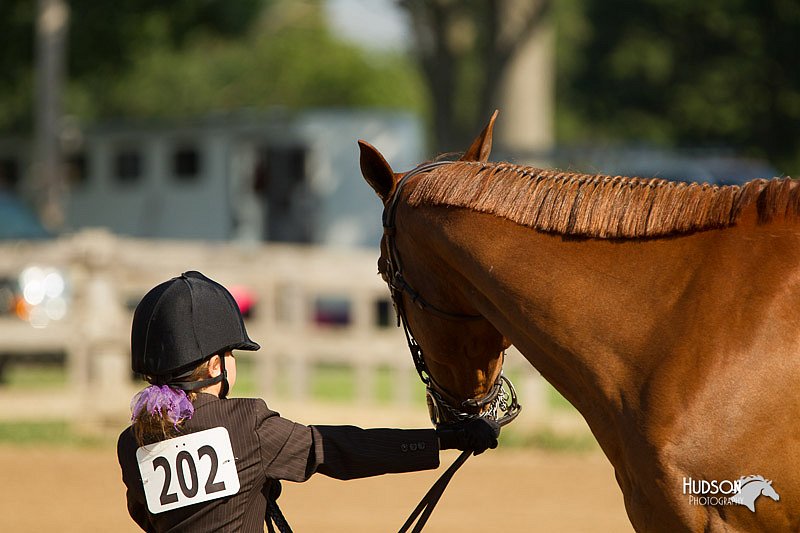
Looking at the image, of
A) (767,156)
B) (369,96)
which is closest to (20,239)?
(767,156)

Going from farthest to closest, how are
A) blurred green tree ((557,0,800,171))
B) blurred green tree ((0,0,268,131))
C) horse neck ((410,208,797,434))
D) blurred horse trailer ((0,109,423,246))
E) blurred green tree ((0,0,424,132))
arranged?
blurred green tree ((557,0,800,171))
blurred green tree ((0,0,424,132))
blurred green tree ((0,0,268,131))
blurred horse trailer ((0,109,423,246))
horse neck ((410,208,797,434))

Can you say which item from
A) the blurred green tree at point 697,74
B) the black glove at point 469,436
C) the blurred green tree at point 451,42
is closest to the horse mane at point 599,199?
the black glove at point 469,436

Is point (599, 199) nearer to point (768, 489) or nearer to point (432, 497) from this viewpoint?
point (768, 489)

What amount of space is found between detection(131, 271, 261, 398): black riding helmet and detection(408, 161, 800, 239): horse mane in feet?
2.16

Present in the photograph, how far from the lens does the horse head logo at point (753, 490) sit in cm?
242

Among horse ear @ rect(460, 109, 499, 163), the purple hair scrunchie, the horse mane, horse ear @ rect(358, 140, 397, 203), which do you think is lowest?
the purple hair scrunchie

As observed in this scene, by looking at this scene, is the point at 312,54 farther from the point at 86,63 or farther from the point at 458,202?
the point at 458,202

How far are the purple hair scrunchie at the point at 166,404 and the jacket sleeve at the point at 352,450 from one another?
23 cm

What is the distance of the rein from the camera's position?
308cm

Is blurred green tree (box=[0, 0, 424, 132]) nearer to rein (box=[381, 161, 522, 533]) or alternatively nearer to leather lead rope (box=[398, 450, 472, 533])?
rein (box=[381, 161, 522, 533])

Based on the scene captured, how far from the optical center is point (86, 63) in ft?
68.6

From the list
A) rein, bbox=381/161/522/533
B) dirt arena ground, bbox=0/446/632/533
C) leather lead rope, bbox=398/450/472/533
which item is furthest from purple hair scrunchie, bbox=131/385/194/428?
dirt arena ground, bbox=0/446/632/533

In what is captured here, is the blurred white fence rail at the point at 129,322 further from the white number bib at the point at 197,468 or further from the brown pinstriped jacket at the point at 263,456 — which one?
the white number bib at the point at 197,468

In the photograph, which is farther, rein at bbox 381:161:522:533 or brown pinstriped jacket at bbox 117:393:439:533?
rein at bbox 381:161:522:533
